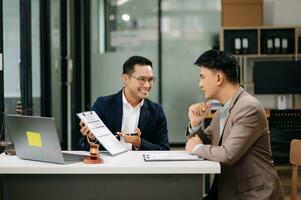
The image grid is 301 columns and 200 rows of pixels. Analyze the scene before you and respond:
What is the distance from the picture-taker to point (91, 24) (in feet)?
22.1

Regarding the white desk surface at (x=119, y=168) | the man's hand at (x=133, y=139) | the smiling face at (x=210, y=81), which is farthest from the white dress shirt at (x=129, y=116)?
the white desk surface at (x=119, y=168)

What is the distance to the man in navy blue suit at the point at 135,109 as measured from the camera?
Result: 2.75 m

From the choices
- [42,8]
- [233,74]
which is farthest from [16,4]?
[233,74]

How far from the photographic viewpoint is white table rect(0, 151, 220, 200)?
194cm

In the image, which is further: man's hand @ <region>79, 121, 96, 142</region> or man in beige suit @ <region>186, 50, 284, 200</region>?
man's hand @ <region>79, 121, 96, 142</region>

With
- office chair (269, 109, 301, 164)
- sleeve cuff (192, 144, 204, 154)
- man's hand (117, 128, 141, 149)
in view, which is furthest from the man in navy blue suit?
office chair (269, 109, 301, 164)

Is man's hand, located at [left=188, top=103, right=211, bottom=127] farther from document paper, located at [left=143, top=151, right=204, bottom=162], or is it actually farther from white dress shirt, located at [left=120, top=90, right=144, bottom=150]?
white dress shirt, located at [left=120, top=90, right=144, bottom=150]

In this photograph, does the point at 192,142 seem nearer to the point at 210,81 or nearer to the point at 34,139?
the point at 210,81

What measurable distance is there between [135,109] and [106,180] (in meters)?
0.86

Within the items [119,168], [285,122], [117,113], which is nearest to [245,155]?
[119,168]

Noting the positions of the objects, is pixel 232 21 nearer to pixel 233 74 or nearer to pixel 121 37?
pixel 121 37

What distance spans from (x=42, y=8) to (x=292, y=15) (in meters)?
3.48

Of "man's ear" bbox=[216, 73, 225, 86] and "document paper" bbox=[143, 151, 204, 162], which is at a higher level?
"man's ear" bbox=[216, 73, 225, 86]

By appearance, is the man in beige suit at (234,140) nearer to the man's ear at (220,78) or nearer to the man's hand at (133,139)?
the man's ear at (220,78)
